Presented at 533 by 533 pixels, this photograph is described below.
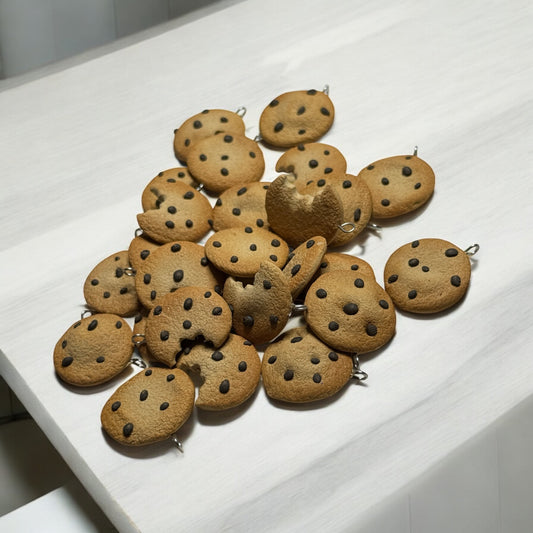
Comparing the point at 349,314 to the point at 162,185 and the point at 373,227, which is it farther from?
the point at 162,185

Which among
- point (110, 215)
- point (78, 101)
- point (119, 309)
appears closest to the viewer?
point (119, 309)

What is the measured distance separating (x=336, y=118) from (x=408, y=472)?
0.45 metres

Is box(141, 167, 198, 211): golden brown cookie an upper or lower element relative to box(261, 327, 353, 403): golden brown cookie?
upper

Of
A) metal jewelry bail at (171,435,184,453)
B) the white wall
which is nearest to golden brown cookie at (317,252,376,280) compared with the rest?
metal jewelry bail at (171,435,184,453)

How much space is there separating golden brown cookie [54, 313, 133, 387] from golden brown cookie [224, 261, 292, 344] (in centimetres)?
10

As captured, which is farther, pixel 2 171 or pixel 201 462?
pixel 2 171

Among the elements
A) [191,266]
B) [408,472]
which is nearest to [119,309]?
[191,266]

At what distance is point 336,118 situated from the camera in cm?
94

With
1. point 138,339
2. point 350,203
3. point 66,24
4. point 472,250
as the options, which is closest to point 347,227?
point 350,203

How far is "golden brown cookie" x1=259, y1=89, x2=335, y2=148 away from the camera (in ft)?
2.95

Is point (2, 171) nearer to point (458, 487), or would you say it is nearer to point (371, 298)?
point (371, 298)

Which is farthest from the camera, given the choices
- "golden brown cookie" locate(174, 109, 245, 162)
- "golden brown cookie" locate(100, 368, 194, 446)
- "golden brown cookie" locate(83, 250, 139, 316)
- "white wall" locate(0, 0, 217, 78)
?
"white wall" locate(0, 0, 217, 78)

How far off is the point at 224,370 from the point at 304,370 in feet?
0.23

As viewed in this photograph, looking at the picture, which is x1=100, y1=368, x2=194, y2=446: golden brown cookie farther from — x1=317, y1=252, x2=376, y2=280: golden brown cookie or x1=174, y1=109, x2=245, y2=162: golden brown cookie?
x1=174, y1=109, x2=245, y2=162: golden brown cookie
